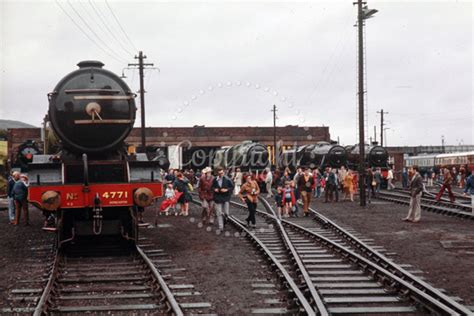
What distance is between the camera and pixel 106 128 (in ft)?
38.4

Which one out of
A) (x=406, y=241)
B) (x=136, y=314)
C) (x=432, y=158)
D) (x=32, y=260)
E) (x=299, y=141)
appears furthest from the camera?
(x=299, y=141)

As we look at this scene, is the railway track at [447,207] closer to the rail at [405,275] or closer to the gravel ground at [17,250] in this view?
the rail at [405,275]

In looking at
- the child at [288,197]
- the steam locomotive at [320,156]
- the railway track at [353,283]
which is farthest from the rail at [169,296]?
the steam locomotive at [320,156]

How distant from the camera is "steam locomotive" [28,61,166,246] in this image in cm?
1120

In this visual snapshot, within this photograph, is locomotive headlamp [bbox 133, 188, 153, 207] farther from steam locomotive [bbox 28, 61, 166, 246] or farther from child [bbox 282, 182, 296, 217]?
child [bbox 282, 182, 296, 217]

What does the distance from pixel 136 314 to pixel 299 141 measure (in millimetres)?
58393

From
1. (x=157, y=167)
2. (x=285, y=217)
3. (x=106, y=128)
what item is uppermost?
(x=106, y=128)

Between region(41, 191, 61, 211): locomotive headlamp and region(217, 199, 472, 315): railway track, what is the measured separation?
3.94 metres

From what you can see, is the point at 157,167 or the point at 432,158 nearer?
the point at 157,167

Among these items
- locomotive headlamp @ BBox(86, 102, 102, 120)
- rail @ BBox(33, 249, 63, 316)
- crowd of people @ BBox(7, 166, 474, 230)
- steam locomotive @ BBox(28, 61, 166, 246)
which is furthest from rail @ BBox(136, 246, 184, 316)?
crowd of people @ BBox(7, 166, 474, 230)

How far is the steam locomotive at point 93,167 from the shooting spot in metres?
11.2

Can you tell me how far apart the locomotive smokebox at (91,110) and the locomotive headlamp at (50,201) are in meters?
1.17

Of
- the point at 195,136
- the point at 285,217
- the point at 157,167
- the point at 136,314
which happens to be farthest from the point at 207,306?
the point at 195,136

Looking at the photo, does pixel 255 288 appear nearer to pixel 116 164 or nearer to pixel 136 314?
pixel 136 314
